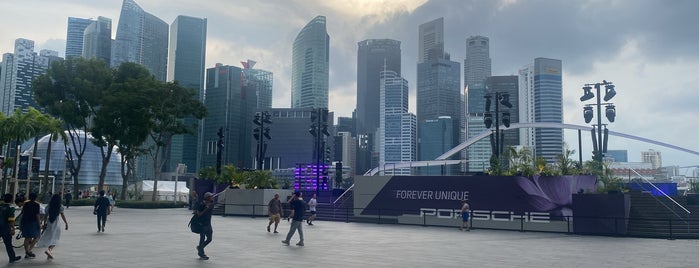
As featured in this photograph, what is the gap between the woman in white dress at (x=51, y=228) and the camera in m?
12.1

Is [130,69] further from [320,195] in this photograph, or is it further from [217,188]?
[320,195]

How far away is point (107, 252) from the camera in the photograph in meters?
13.4

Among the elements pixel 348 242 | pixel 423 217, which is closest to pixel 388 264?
pixel 348 242

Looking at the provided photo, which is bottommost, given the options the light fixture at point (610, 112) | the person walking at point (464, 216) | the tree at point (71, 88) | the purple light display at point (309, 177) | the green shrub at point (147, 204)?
the green shrub at point (147, 204)

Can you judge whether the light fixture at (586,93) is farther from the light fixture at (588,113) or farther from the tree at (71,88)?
the tree at (71,88)

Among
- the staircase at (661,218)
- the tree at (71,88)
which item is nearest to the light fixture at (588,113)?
the staircase at (661,218)

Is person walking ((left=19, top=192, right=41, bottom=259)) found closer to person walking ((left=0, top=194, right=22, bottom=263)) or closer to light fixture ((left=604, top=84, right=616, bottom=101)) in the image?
person walking ((left=0, top=194, right=22, bottom=263))

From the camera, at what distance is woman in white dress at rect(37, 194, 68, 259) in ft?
39.5

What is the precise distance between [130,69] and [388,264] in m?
45.9

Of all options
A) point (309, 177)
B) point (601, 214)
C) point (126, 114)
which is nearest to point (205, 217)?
point (601, 214)

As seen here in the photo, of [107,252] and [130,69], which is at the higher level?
[130,69]

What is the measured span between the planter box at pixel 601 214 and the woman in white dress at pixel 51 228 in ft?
64.8

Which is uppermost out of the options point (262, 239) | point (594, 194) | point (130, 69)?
point (130, 69)

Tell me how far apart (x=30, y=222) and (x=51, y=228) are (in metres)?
0.45
